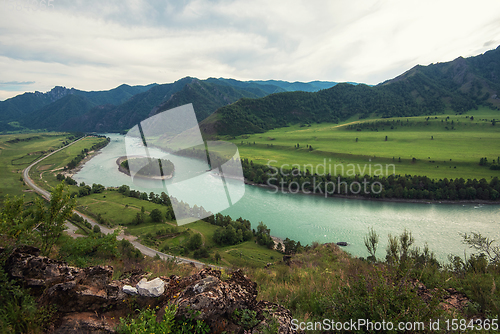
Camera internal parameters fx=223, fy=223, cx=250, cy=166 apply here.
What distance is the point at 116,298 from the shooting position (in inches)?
126

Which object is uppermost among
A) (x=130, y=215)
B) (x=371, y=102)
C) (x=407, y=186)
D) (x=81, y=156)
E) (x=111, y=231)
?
(x=371, y=102)

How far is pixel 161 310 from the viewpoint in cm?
301

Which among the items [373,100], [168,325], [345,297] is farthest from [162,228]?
[373,100]

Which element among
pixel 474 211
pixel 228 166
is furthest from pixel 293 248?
pixel 228 166

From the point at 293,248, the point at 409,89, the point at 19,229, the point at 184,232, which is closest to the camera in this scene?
the point at 19,229

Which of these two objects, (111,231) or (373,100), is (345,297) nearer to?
(111,231)

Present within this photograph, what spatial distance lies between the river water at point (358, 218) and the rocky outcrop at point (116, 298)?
21.8 m

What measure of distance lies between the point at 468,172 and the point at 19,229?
183ft

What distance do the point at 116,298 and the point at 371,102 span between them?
139487mm

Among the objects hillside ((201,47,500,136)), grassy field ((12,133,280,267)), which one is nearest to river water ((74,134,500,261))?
grassy field ((12,133,280,267))

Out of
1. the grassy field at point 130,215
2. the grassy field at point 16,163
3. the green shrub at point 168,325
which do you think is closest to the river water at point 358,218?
the grassy field at point 130,215

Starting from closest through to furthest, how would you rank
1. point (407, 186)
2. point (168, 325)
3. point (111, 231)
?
point (168, 325)
point (111, 231)
point (407, 186)

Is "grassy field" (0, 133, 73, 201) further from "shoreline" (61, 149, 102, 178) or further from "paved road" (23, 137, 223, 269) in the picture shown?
"shoreline" (61, 149, 102, 178)

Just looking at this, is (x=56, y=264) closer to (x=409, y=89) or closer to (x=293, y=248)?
(x=293, y=248)
